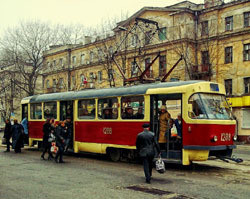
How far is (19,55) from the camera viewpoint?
A: 4638cm

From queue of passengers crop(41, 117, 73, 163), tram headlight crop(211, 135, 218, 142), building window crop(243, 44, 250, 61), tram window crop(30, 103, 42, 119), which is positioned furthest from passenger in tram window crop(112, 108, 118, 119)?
building window crop(243, 44, 250, 61)

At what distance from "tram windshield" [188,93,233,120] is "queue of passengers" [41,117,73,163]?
533 cm

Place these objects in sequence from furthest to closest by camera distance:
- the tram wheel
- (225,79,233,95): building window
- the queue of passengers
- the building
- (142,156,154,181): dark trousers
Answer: (225,79,233,95): building window < the building < the tram wheel < the queue of passengers < (142,156,154,181): dark trousers

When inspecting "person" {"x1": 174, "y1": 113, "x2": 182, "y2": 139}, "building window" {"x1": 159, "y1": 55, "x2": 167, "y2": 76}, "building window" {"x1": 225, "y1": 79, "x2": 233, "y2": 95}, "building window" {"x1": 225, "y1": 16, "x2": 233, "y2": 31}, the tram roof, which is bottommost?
"person" {"x1": 174, "y1": 113, "x2": 182, "y2": 139}

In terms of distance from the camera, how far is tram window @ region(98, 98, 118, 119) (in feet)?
48.5

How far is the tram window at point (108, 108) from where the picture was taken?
1477 cm

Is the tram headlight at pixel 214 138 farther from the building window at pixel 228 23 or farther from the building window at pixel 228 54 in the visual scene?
the building window at pixel 228 23

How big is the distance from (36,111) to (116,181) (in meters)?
10.7

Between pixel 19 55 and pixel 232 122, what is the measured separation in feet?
124

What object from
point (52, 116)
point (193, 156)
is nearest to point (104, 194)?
point (193, 156)

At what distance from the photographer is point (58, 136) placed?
14.8 metres

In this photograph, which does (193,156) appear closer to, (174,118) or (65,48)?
(174,118)

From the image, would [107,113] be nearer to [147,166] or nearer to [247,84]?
[147,166]

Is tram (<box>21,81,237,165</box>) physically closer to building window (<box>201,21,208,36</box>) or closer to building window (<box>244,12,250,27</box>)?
building window (<box>244,12,250,27</box>)
